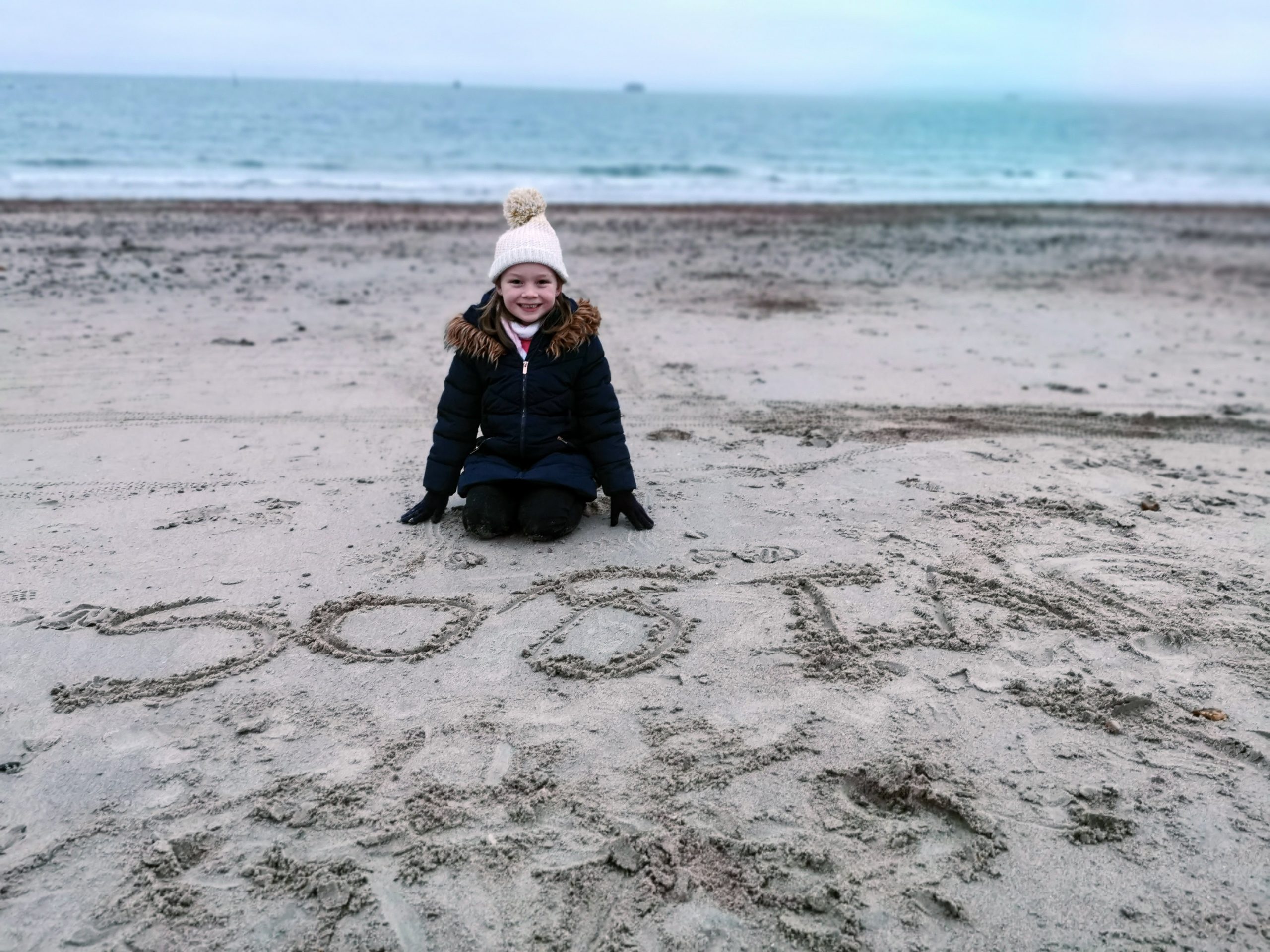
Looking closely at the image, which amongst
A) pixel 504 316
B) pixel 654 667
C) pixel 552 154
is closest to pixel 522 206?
pixel 504 316

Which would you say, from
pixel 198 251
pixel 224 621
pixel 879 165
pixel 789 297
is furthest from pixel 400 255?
pixel 879 165

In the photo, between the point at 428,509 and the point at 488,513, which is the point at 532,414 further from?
the point at 428,509

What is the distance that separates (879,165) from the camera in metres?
33.8

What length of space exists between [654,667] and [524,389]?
4.68ft

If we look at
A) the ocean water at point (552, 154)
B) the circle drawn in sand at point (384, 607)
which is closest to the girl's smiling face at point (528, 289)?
the circle drawn in sand at point (384, 607)

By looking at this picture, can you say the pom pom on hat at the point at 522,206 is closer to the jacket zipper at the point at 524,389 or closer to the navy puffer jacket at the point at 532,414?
the navy puffer jacket at the point at 532,414

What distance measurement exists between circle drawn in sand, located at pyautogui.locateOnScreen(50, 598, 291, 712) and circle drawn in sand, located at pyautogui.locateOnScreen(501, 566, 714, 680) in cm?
81

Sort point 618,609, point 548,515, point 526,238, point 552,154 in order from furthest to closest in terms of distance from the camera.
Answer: point 552,154 < point 548,515 < point 526,238 < point 618,609

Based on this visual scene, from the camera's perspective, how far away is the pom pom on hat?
3.81m

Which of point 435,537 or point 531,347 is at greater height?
point 531,347

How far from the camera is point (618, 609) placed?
3492 mm

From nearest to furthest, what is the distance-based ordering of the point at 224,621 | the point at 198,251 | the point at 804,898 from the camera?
the point at 804,898
the point at 224,621
the point at 198,251

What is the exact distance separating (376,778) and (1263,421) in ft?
19.0

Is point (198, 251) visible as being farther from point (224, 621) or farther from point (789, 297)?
point (224, 621)
